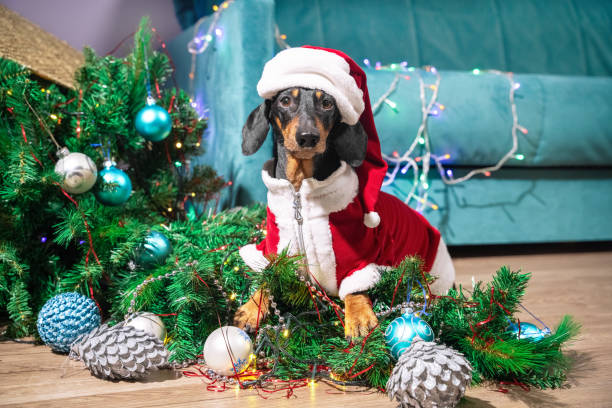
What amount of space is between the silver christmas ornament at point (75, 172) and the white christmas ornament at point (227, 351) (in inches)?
19.7

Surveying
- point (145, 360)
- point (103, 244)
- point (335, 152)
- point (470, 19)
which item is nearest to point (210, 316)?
point (145, 360)

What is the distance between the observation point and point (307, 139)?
3.14ft

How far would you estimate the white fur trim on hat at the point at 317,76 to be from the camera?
988mm

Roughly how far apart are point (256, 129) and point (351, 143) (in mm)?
223

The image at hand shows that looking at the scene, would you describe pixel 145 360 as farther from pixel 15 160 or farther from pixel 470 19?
pixel 470 19

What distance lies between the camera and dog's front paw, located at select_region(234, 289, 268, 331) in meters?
0.96

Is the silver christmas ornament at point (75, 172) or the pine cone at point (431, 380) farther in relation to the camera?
the silver christmas ornament at point (75, 172)

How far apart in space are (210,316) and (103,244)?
0.33 m

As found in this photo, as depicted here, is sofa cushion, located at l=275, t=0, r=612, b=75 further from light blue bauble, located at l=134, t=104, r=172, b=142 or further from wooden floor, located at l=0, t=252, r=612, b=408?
wooden floor, located at l=0, t=252, r=612, b=408

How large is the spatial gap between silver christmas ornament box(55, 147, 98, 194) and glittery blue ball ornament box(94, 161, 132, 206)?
0.27 ft

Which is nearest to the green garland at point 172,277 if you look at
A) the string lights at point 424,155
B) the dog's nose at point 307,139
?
the dog's nose at point 307,139

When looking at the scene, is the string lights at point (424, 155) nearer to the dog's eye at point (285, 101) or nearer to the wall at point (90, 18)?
the dog's eye at point (285, 101)

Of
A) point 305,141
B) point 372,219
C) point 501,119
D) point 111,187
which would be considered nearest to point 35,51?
point 111,187

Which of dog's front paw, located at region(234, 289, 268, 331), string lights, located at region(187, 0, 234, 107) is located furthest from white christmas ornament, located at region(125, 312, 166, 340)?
string lights, located at region(187, 0, 234, 107)
